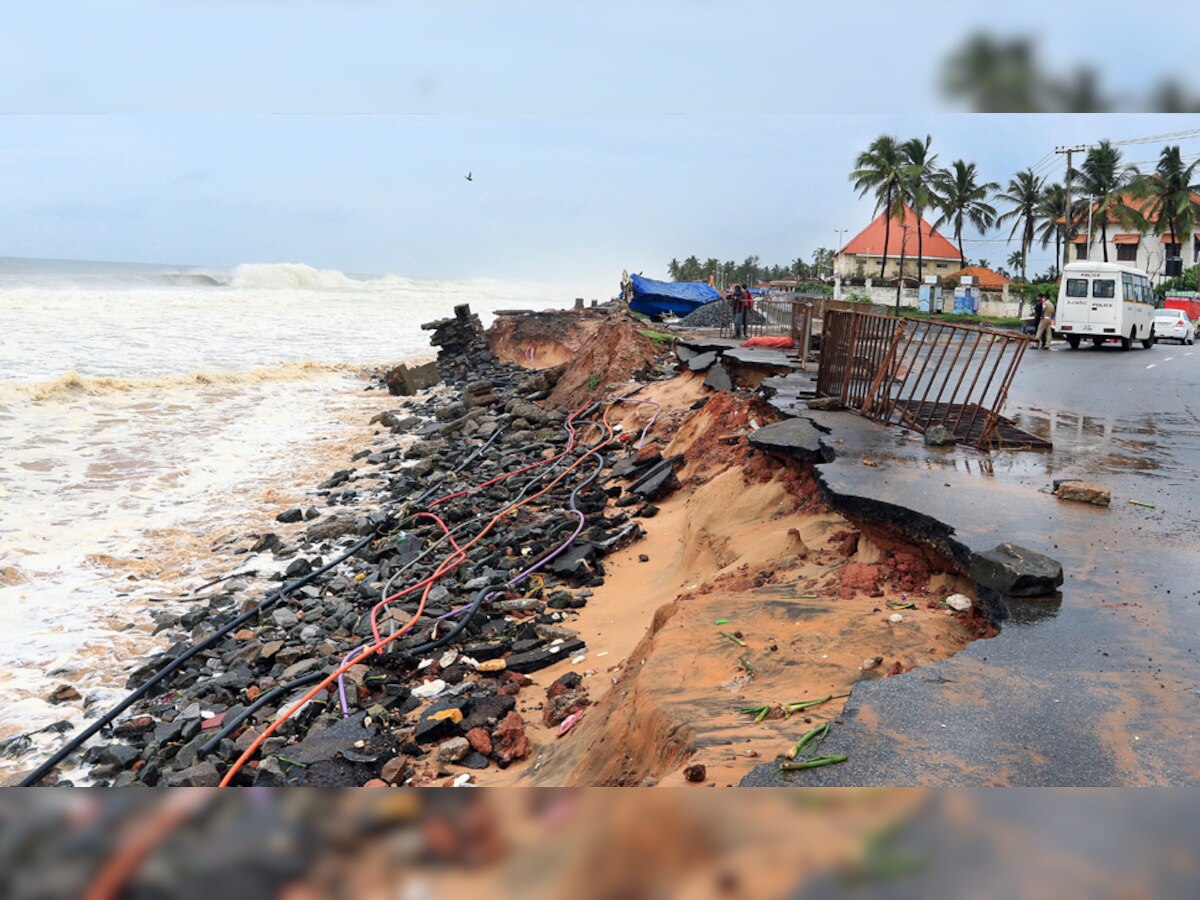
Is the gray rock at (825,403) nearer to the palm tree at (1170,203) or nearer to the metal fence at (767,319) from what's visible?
the metal fence at (767,319)

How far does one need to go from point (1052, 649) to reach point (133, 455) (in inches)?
695

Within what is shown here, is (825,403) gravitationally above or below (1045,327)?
below

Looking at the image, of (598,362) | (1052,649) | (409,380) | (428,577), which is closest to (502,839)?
(1052,649)

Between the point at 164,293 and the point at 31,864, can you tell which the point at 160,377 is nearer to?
the point at 31,864

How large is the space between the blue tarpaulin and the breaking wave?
435 inches

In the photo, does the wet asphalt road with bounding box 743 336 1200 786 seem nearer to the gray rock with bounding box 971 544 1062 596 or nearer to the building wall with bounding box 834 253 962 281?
the gray rock with bounding box 971 544 1062 596

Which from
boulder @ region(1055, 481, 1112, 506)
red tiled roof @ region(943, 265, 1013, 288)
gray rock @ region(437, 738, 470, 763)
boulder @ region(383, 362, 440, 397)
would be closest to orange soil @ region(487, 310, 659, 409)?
boulder @ region(383, 362, 440, 397)

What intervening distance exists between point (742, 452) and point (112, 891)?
32.0 ft

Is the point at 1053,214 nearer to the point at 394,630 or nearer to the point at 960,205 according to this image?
the point at 960,205

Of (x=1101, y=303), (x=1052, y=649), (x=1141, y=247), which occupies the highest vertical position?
(x=1141, y=247)

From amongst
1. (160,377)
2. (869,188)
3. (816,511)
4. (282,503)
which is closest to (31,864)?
(816,511)

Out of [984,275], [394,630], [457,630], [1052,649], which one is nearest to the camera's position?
[1052,649]

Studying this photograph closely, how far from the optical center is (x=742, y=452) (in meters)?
10.2

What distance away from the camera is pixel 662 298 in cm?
3556
